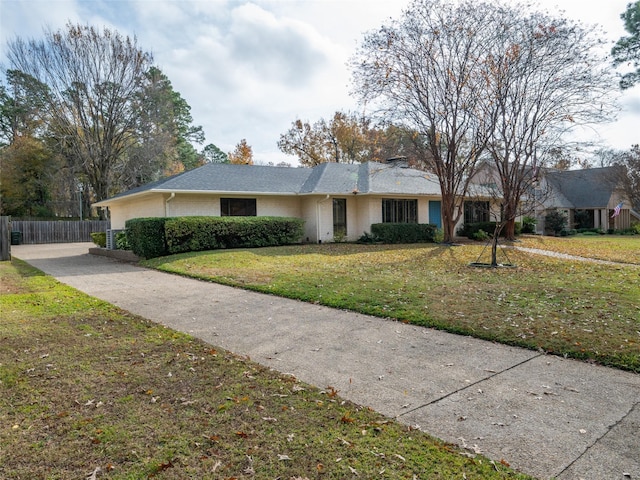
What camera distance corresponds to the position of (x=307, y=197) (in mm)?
19812

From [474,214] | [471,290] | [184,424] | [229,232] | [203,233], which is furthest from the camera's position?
[474,214]

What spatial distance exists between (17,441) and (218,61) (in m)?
12.6

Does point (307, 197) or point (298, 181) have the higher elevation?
point (298, 181)

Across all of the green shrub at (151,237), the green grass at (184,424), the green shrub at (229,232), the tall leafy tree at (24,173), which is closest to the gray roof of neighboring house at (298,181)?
the green shrub at (229,232)

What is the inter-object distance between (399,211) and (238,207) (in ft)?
26.0

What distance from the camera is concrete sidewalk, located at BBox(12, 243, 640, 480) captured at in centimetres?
262

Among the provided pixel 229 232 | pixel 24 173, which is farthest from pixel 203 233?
pixel 24 173

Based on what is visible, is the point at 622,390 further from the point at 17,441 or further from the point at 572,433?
the point at 17,441

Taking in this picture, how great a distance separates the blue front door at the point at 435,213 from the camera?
21.8 metres

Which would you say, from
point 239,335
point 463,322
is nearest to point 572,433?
point 463,322

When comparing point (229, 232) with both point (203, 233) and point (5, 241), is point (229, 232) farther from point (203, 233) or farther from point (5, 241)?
point (5, 241)

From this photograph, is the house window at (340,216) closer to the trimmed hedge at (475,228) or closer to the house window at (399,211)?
the house window at (399,211)

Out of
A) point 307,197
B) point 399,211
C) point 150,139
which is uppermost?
point 150,139

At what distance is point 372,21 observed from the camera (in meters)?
16.6
